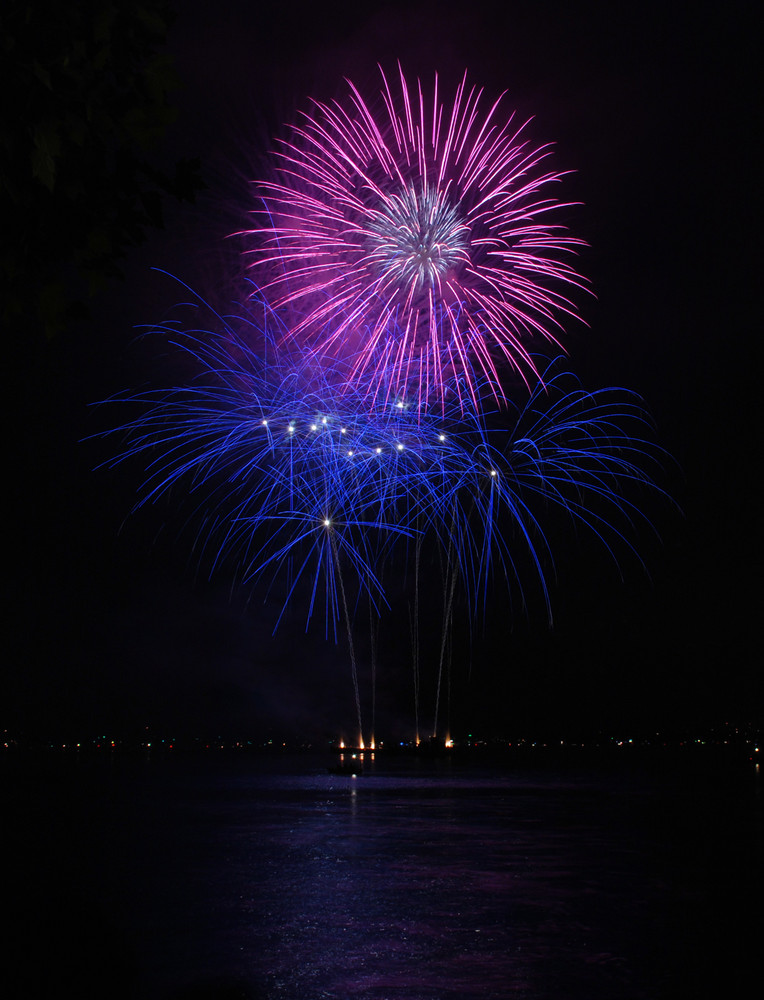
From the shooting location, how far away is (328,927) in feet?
51.1

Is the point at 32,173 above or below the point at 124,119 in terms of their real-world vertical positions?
below

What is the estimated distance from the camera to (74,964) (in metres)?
11.8

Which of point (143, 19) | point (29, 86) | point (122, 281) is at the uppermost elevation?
point (143, 19)

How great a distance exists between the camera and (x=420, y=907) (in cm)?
1742

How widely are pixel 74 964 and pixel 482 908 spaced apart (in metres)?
7.81

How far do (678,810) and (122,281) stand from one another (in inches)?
2072

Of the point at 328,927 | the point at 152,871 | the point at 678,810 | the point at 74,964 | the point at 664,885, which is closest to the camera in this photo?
the point at 74,964

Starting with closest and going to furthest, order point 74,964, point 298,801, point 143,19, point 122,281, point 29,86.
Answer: point 29,86 < point 143,19 < point 122,281 < point 74,964 < point 298,801

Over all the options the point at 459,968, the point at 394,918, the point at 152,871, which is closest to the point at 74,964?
the point at 459,968

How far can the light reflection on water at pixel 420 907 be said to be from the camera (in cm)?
1171

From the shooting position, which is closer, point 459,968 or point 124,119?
point 124,119

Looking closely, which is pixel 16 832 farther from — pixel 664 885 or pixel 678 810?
pixel 678 810

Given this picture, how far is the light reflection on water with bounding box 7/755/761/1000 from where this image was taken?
1171cm

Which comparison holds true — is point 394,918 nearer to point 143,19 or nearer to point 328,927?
point 328,927
